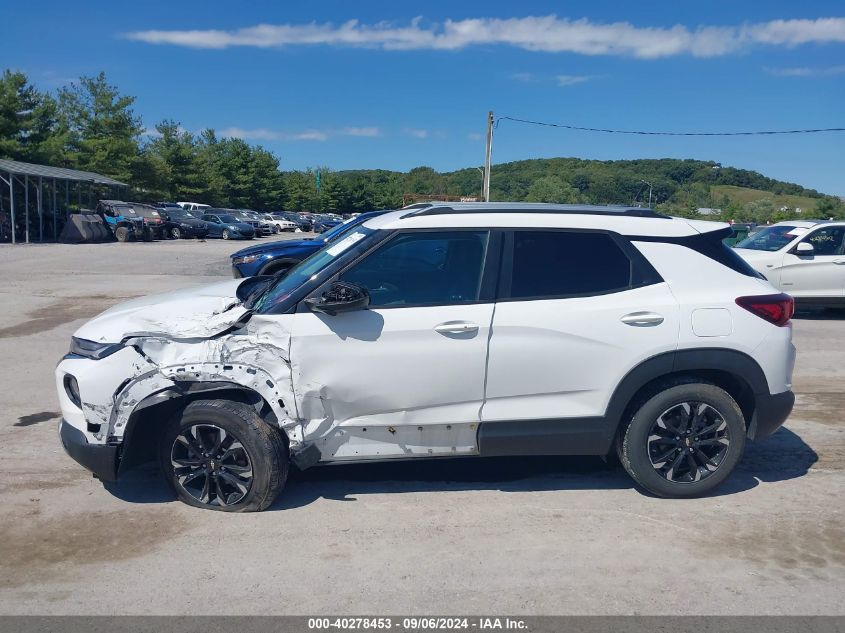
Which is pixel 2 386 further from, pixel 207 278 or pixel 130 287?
pixel 207 278

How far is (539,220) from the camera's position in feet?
16.0

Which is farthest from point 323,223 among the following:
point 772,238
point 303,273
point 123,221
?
point 303,273

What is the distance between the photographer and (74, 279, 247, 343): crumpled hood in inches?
179

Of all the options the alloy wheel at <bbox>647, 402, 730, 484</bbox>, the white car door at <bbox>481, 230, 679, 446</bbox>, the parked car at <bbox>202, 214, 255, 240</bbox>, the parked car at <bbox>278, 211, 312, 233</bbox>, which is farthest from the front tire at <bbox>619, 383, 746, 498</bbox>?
the parked car at <bbox>278, 211, 312, 233</bbox>

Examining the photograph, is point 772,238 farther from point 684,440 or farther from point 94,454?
point 94,454

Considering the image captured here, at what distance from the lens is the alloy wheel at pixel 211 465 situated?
4.52 m

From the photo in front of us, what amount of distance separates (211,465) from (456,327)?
1.70 meters

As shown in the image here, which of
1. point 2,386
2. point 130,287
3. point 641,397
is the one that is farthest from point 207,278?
point 641,397

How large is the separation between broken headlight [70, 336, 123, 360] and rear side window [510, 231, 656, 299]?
246 cm

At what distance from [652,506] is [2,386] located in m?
6.40

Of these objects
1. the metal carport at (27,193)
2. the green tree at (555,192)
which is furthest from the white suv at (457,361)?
the metal carport at (27,193)

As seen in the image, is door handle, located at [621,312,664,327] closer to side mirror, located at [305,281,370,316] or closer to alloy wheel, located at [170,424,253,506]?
side mirror, located at [305,281,370,316]

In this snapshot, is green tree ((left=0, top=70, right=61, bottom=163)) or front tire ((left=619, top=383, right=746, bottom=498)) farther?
green tree ((left=0, top=70, right=61, bottom=163))

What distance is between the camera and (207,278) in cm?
1880
